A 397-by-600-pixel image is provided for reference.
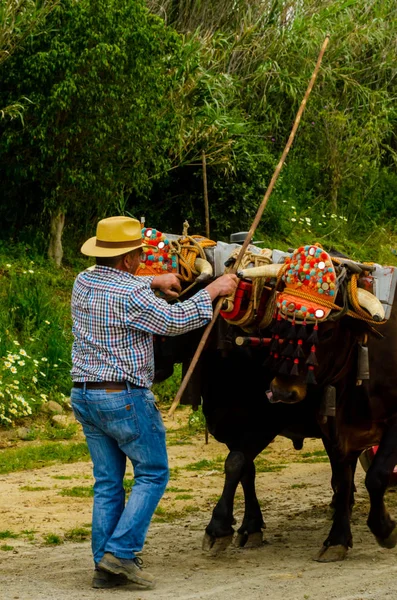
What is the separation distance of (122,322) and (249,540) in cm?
208

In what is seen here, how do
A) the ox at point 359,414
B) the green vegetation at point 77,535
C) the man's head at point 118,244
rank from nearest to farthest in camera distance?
the man's head at point 118,244 → the ox at point 359,414 → the green vegetation at point 77,535

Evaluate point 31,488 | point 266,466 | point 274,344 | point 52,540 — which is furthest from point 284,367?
point 266,466

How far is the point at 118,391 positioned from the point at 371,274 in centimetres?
168

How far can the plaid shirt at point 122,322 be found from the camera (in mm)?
5699

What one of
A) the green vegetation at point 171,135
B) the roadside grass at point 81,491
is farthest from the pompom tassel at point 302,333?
the green vegetation at point 171,135

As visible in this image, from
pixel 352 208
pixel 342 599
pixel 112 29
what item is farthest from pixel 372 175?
pixel 342 599

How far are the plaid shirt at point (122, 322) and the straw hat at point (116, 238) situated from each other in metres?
0.11

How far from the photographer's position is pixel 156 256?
663cm

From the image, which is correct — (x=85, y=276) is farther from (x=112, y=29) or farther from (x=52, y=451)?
(x=112, y=29)

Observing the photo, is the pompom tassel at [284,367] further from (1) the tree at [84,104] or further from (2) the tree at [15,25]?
(2) the tree at [15,25]

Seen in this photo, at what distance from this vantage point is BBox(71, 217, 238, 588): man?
571cm

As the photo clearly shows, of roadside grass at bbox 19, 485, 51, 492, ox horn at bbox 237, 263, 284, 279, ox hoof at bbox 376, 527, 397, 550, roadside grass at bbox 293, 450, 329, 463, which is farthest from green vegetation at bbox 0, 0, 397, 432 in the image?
ox horn at bbox 237, 263, 284, 279

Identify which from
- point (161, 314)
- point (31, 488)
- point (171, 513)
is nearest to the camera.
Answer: point (161, 314)

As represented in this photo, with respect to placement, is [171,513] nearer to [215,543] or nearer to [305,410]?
[215,543]
